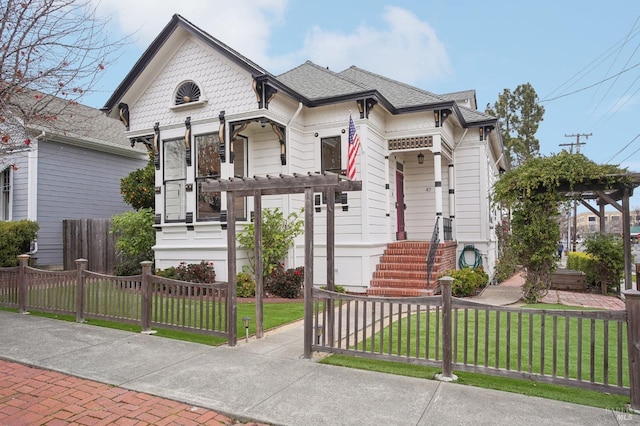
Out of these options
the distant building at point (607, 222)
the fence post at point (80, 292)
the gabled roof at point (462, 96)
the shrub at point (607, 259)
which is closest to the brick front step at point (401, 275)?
A: the shrub at point (607, 259)

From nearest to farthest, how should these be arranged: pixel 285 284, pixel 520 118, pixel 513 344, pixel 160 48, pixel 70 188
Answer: pixel 513 344
pixel 285 284
pixel 160 48
pixel 70 188
pixel 520 118

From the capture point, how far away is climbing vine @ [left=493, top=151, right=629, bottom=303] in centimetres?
960

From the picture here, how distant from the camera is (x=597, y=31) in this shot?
18562mm

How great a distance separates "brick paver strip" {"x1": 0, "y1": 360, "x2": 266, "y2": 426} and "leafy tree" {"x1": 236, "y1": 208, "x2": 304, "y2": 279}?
19.3 feet

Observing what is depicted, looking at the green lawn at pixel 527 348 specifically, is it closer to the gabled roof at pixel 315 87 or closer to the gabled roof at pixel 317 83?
the gabled roof at pixel 315 87

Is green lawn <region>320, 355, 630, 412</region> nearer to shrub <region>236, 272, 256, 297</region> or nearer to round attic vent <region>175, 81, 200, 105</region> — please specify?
shrub <region>236, 272, 256, 297</region>

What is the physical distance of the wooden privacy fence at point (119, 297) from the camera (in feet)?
20.3

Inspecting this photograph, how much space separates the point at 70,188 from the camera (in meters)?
15.3

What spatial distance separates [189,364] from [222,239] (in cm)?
556

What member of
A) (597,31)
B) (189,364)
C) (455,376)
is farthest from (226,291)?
(597,31)

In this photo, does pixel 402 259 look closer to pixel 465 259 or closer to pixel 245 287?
pixel 465 259

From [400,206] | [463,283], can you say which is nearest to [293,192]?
[463,283]

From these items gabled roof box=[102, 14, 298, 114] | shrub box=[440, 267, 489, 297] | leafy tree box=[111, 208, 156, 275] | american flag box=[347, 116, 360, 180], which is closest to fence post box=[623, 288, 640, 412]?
american flag box=[347, 116, 360, 180]

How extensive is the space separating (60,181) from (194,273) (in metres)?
7.82
